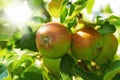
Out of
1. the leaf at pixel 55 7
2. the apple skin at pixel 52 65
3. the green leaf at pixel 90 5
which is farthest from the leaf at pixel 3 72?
the green leaf at pixel 90 5

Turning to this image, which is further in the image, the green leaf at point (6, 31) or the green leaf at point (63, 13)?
the green leaf at point (6, 31)

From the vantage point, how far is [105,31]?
1.56 m

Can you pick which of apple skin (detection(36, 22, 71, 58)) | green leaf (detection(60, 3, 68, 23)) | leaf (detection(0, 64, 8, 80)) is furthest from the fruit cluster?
leaf (detection(0, 64, 8, 80))

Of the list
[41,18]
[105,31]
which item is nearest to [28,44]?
[41,18]

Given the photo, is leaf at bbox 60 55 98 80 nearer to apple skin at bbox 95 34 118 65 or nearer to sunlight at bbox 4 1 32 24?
apple skin at bbox 95 34 118 65

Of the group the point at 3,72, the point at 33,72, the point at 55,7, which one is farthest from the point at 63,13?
the point at 3,72

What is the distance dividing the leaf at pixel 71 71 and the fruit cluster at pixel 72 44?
0.03 metres

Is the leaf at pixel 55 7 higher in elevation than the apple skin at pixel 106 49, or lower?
higher

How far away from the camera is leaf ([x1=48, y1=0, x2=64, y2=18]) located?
5.32 ft

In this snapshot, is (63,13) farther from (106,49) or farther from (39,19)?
(106,49)

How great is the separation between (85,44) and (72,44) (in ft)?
0.18

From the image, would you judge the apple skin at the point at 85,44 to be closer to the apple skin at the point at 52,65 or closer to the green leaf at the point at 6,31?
the apple skin at the point at 52,65

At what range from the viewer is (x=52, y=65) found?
5.28 feet

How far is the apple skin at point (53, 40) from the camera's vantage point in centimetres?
149
